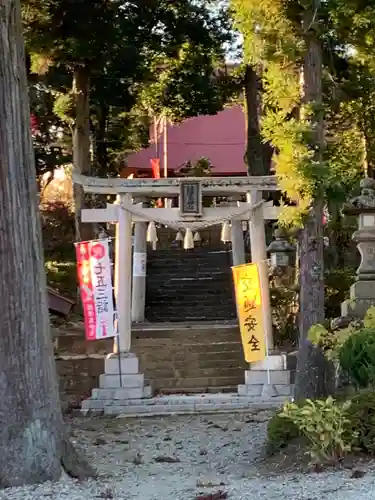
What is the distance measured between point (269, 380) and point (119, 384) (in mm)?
2448

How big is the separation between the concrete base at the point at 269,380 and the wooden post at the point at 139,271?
498 centimetres

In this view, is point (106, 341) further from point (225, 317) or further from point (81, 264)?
point (225, 317)

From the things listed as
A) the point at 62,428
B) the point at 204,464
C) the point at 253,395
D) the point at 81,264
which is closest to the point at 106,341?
the point at 81,264

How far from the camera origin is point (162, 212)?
13320 millimetres

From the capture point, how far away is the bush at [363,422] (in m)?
6.63

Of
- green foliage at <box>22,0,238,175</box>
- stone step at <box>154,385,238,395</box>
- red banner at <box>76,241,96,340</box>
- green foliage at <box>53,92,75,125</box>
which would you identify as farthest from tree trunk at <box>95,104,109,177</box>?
stone step at <box>154,385,238,395</box>

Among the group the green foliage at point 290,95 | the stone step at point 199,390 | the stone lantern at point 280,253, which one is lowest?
the stone step at point 199,390

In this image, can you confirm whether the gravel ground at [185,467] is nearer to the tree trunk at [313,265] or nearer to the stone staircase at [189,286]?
the tree trunk at [313,265]

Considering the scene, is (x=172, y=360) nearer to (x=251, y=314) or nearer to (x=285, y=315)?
(x=251, y=314)

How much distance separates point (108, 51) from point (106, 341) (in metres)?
5.83

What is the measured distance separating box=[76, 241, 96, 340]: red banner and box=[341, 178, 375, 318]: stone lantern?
13.2ft

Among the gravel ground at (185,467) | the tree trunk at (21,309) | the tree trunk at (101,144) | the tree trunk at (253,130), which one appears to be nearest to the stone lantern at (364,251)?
the gravel ground at (185,467)

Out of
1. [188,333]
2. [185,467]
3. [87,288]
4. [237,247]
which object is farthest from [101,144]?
[185,467]

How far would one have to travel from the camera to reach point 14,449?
6062 mm
